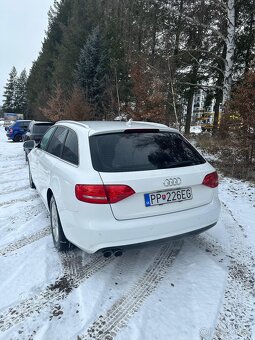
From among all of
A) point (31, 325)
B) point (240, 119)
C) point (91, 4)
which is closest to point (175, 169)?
point (31, 325)

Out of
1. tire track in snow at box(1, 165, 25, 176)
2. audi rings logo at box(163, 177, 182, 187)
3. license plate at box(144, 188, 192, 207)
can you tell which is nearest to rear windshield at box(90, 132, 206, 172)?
audi rings logo at box(163, 177, 182, 187)

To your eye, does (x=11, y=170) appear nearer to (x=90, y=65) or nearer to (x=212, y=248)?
(x=212, y=248)

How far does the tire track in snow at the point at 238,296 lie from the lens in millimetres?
2158

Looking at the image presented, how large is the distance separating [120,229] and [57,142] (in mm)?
1953

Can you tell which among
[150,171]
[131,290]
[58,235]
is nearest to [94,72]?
[58,235]

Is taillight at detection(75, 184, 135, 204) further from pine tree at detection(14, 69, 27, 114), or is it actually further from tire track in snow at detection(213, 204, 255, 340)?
pine tree at detection(14, 69, 27, 114)

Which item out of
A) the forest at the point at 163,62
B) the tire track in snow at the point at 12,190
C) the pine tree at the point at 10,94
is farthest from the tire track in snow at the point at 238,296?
the pine tree at the point at 10,94

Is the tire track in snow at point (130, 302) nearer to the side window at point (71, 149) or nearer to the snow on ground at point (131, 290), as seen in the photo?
the snow on ground at point (131, 290)

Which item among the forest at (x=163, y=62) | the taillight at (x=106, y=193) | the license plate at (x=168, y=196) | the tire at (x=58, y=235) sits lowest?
the tire at (x=58, y=235)

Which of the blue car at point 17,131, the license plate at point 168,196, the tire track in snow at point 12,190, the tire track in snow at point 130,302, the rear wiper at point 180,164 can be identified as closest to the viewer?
the tire track in snow at point 130,302

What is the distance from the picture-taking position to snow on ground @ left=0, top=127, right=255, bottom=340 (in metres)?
2.17

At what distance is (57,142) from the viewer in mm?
3859

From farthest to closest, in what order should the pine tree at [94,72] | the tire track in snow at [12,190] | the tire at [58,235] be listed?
the pine tree at [94,72] → the tire track in snow at [12,190] → the tire at [58,235]

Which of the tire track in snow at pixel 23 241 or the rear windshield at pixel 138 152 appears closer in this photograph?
the rear windshield at pixel 138 152
